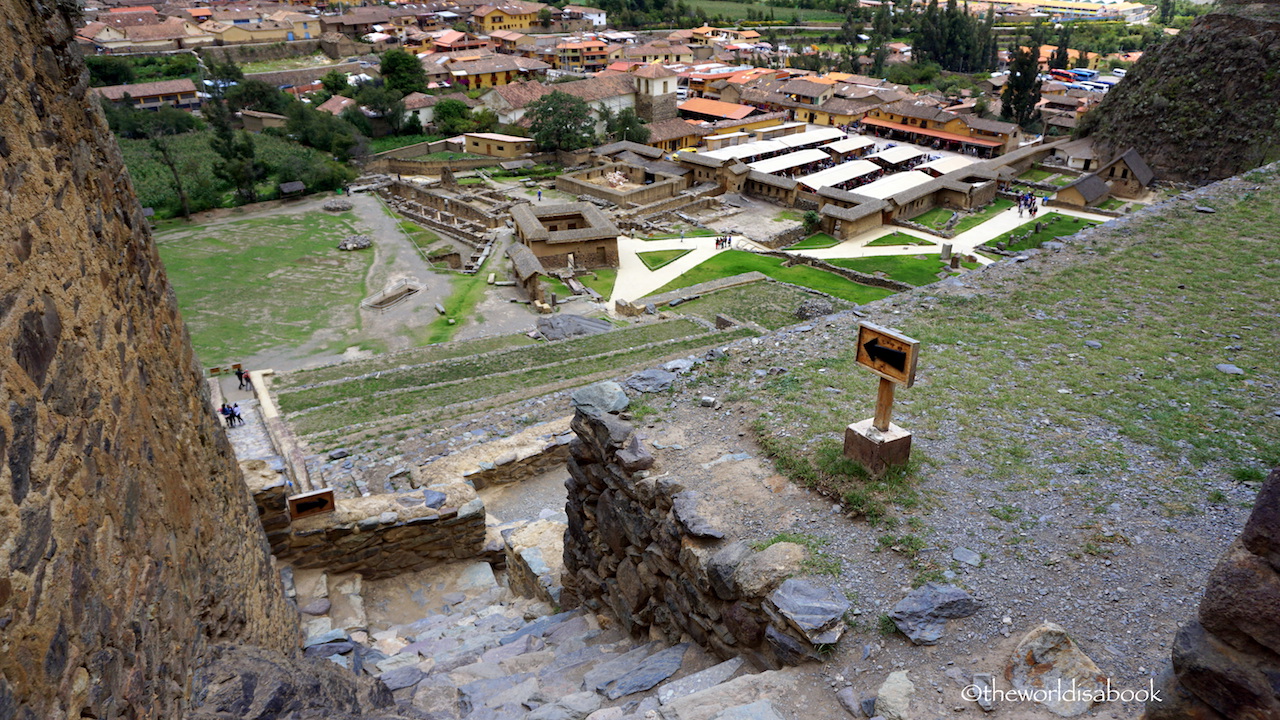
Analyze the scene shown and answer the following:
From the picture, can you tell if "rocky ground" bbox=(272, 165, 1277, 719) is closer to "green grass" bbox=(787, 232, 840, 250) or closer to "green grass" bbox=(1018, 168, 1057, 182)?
"green grass" bbox=(787, 232, 840, 250)

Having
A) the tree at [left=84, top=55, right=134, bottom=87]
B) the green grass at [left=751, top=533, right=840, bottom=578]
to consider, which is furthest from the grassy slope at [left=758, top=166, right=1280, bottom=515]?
the tree at [left=84, top=55, right=134, bottom=87]

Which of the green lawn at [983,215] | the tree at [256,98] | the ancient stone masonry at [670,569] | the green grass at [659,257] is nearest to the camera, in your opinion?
the ancient stone masonry at [670,569]

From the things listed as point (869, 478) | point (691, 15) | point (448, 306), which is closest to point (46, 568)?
point (869, 478)

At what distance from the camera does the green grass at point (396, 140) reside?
65.1 m

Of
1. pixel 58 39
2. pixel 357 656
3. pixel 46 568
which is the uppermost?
pixel 58 39

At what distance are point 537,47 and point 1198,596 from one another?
102m

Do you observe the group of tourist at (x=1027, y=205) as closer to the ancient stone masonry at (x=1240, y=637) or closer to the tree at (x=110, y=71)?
the ancient stone masonry at (x=1240, y=637)

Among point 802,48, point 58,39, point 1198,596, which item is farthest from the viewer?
point 802,48

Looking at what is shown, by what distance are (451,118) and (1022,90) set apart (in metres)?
50.6

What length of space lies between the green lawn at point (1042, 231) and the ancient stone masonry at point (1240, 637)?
141ft

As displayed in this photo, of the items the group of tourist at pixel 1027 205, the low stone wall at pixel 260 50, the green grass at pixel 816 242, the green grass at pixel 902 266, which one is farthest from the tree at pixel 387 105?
the group of tourist at pixel 1027 205

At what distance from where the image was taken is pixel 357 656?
8.66 m

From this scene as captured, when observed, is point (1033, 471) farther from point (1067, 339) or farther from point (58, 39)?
point (58, 39)

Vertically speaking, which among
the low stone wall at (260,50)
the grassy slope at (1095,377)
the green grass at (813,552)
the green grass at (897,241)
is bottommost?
the green grass at (897,241)
